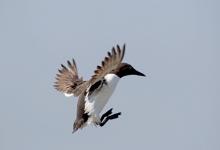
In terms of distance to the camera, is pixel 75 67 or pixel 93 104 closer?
pixel 93 104

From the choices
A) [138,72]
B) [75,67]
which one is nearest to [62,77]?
[75,67]

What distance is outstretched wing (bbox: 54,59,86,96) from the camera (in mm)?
36784

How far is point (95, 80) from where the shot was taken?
33.8 m

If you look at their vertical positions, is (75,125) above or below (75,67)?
below

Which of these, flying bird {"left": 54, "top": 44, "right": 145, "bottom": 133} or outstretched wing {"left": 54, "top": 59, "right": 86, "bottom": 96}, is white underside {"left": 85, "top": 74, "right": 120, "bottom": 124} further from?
outstretched wing {"left": 54, "top": 59, "right": 86, "bottom": 96}

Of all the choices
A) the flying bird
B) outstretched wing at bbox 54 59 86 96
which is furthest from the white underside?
outstretched wing at bbox 54 59 86 96

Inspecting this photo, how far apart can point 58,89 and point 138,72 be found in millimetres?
3905

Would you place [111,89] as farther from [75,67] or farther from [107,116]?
[75,67]

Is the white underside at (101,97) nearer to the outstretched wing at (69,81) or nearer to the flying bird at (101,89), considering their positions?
the flying bird at (101,89)

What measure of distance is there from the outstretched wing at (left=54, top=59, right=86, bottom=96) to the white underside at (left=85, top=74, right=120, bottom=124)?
2.28 metres

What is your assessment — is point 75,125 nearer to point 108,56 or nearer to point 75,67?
point 108,56

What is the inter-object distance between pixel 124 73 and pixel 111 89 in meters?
1.31

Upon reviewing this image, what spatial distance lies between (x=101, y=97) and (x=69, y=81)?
4862 millimetres

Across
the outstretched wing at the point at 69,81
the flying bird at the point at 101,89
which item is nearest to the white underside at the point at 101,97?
the flying bird at the point at 101,89
